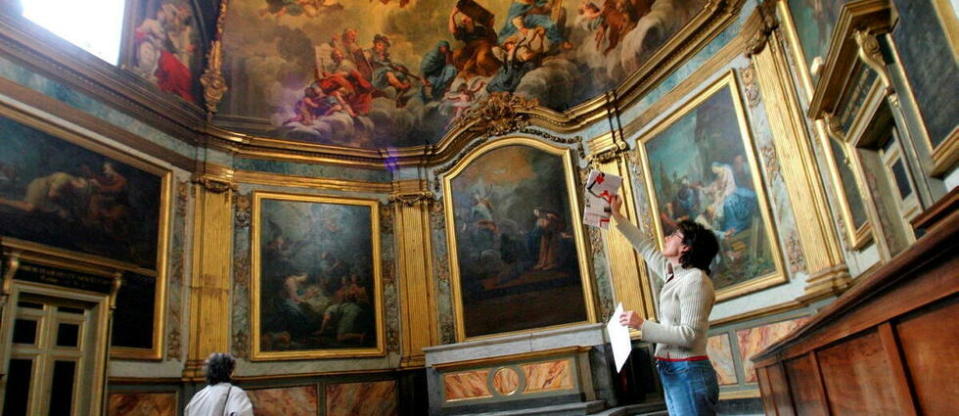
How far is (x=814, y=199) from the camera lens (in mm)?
7332

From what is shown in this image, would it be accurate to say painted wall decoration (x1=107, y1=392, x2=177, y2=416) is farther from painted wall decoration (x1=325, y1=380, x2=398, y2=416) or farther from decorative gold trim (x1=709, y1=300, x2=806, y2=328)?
decorative gold trim (x1=709, y1=300, x2=806, y2=328)

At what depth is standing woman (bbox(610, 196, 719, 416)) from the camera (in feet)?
9.76

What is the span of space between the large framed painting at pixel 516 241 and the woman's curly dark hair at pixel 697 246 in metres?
7.64

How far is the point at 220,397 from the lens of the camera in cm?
489

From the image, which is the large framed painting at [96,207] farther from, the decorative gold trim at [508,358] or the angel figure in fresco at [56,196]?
the decorative gold trim at [508,358]

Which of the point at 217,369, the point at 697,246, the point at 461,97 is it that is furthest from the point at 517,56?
the point at 697,246

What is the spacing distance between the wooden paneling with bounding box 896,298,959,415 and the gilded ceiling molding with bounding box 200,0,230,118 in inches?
→ 431

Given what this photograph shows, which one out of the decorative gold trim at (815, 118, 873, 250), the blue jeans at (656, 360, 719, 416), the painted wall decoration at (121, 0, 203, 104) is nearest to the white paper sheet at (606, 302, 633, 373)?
the blue jeans at (656, 360, 719, 416)

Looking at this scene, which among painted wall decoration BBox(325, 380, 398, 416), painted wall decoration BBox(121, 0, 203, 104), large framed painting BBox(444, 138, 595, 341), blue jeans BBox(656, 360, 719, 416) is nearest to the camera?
blue jeans BBox(656, 360, 719, 416)

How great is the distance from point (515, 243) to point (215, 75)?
5691mm

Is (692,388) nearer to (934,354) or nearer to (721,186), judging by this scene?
(934,354)

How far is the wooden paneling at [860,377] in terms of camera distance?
214 centimetres

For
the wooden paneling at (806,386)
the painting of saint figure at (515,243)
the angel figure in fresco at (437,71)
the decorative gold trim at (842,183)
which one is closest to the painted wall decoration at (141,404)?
the painting of saint figure at (515,243)

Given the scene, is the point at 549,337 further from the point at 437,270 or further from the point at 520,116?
the point at 520,116
